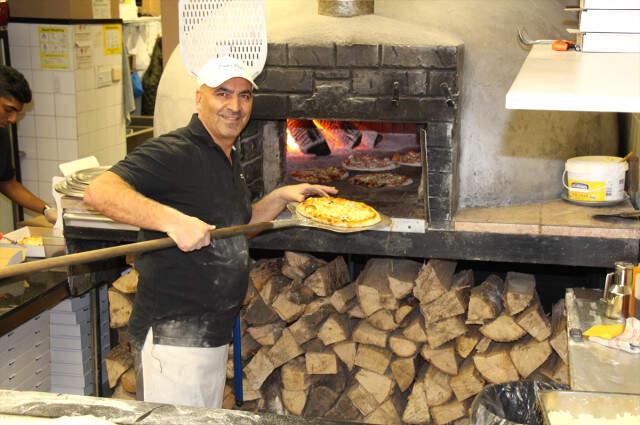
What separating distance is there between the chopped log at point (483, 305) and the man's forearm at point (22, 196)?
2614 millimetres

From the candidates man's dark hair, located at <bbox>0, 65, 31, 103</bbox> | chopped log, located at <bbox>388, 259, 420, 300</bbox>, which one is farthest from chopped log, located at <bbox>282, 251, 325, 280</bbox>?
man's dark hair, located at <bbox>0, 65, 31, 103</bbox>

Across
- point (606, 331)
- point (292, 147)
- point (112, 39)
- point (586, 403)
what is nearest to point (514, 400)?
point (606, 331)

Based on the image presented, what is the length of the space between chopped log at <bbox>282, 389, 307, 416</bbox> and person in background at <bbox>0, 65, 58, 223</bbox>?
5.51 ft

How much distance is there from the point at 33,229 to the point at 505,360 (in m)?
2.71

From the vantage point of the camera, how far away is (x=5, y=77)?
4.71 metres

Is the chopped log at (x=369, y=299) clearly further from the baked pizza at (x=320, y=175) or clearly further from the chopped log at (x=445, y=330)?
the baked pizza at (x=320, y=175)

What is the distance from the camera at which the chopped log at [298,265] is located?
14.1 ft

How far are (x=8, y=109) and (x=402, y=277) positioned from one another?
2429 millimetres

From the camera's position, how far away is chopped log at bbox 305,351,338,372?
4270mm

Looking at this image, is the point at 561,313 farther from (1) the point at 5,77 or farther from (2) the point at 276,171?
(1) the point at 5,77

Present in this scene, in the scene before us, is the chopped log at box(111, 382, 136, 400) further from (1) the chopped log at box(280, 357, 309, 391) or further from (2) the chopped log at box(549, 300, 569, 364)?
(2) the chopped log at box(549, 300, 569, 364)

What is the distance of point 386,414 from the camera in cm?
431

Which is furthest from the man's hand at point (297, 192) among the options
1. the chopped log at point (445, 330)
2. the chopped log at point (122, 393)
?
the chopped log at point (122, 393)

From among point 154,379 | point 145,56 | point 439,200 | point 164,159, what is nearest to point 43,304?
point 154,379
